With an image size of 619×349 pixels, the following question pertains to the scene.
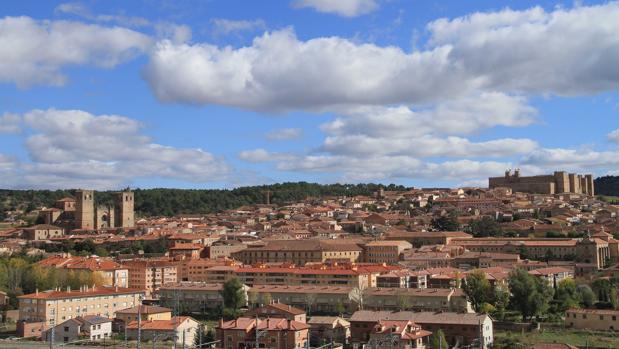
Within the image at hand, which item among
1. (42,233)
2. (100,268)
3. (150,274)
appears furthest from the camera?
(42,233)

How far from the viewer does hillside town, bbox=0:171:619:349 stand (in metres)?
33.8

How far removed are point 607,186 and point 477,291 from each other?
96.1 meters

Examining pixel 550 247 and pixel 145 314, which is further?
pixel 550 247

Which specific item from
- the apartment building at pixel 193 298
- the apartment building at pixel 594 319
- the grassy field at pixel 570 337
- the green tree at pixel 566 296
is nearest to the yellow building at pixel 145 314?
the apartment building at pixel 193 298

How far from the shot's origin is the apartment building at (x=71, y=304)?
3847 centimetres

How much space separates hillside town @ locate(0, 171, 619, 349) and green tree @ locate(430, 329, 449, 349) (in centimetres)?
13

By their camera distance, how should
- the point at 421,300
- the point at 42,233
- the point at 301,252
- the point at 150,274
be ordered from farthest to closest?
1. the point at 42,233
2. the point at 301,252
3. the point at 150,274
4. the point at 421,300

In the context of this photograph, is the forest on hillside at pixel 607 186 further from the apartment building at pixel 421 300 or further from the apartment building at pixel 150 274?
the apartment building at pixel 421 300

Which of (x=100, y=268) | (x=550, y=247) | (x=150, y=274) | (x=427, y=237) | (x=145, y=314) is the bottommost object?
(x=145, y=314)

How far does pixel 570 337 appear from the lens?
32531 millimetres

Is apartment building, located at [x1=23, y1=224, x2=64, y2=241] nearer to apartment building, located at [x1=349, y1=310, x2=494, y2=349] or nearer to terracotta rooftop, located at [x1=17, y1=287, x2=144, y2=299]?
terracotta rooftop, located at [x1=17, y1=287, x2=144, y2=299]

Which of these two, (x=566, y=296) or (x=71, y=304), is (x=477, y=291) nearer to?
(x=566, y=296)

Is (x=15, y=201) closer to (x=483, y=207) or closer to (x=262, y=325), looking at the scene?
(x=483, y=207)

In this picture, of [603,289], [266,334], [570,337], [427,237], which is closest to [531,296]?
[570,337]
